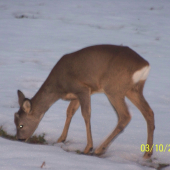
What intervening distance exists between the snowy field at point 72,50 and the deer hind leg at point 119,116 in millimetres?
178

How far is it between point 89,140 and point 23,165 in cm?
190

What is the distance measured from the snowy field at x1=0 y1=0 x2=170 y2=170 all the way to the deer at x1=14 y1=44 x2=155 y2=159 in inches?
18.4

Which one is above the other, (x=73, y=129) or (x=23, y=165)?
(x=23, y=165)

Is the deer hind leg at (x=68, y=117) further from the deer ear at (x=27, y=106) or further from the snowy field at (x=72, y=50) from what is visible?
the deer ear at (x=27, y=106)

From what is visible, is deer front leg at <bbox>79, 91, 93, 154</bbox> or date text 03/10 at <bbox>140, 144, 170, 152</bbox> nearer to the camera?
date text 03/10 at <bbox>140, 144, 170, 152</bbox>

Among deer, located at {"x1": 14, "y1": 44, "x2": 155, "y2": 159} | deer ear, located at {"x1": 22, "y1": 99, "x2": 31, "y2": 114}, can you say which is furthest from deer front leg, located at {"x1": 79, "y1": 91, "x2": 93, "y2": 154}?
deer ear, located at {"x1": 22, "y1": 99, "x2": 31, "y2": 114}

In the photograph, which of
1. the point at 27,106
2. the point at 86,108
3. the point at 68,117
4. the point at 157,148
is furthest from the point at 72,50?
the point at 157,148

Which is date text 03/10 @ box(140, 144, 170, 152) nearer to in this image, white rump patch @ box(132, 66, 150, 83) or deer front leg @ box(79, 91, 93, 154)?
deer front leg @ box(79, 91, 93, 154)

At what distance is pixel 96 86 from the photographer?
5.42 meters

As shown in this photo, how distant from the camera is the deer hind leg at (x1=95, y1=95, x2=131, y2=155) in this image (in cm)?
528

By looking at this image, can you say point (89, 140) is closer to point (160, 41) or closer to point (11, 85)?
point (11, 85)

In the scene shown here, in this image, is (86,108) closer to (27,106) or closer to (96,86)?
(96,86)

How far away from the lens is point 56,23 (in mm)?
16750

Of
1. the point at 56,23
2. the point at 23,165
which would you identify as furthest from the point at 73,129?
the point at 56,23
